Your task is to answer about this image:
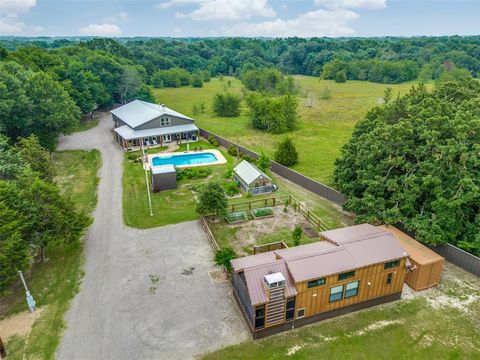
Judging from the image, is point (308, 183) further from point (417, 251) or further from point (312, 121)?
point (312, 121)

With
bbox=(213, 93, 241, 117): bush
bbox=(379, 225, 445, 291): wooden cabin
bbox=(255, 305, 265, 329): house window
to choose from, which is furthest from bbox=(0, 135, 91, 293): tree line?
bbox=(213, 93, 241, 117): bush

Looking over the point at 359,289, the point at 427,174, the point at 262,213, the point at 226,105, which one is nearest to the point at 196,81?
the point at 226,105

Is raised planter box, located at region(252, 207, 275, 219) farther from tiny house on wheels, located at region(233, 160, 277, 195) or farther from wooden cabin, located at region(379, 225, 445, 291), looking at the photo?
wooden cabin, located at region(379, 225, 445, 291)

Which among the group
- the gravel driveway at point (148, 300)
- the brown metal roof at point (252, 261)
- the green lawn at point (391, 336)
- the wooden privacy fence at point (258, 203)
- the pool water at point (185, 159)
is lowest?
the green lawn at point (391, 336)


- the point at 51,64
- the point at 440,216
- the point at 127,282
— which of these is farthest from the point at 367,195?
the point at 51,64

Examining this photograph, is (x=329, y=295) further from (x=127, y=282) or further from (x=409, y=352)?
(x=127, y=282)

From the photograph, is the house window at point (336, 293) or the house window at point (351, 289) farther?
the house window at point (351, 289)

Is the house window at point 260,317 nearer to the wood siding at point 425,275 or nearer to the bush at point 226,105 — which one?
the wood siding at point 425,275

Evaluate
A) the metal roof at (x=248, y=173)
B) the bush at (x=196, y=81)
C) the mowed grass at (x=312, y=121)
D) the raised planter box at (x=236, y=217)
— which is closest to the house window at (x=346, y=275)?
the raised planter box at (x=236, y=217)
